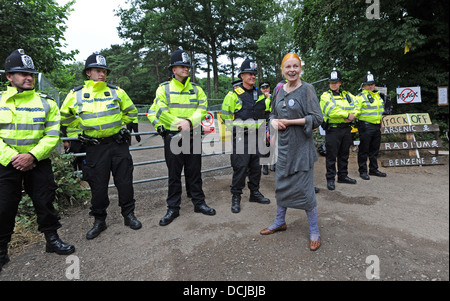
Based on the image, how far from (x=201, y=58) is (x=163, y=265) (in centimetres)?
2702

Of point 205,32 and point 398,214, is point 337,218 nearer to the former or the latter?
point 398,214

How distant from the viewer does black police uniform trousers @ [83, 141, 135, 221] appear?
3.27m

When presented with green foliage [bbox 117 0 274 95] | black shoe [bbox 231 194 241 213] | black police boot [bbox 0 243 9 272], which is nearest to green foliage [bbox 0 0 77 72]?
black police boot [bbox 0 243 9 272]

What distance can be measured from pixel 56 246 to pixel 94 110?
165cm

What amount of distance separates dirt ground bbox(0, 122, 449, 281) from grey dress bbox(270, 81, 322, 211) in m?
0.56

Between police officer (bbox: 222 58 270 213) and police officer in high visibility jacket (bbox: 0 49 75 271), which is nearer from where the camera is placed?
police officer in high visibility jacket (bbox: 0 49 75 271)

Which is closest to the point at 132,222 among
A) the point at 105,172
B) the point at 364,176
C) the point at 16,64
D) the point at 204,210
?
the point at 105,172

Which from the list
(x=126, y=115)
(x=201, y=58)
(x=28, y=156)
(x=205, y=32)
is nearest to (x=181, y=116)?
(x=126, y=115)

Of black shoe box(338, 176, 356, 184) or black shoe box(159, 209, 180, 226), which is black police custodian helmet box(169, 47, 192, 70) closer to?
black shoe box(159, 209, 180, 226)

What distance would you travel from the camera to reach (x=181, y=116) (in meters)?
3.56

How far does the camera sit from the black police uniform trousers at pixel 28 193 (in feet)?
8.66

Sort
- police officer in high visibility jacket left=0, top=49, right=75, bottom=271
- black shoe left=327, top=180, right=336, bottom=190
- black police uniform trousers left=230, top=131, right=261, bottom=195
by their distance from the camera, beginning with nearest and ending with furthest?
police officer in high visibility jacket left=0, top=49, right=75, bottom=271
black police uniform trousers left=230, top=131, right=261, bottom=195
black shoe left=327, top=180, right=336, bottom=190

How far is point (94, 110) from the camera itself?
3.18 metres

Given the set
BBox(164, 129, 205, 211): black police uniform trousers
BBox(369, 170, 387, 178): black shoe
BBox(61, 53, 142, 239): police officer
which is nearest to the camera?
BBox(61, 53, 142, 239): police officer
